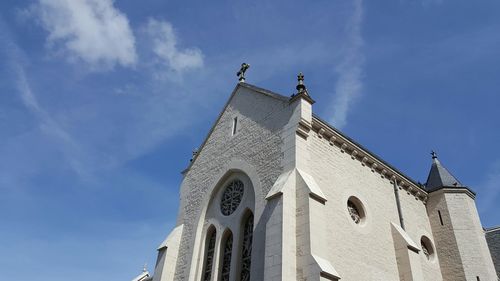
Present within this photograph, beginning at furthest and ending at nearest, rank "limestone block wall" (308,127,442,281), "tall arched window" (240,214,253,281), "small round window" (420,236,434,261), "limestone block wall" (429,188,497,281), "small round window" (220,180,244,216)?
"small round window" (420,236,434,261) → "limestone block wall" (429,188,497,281) → "small round window" (220,180,244,216) → "tall arched window" (240,214,253,281) → "limestone block wall" (308,127,442,281)

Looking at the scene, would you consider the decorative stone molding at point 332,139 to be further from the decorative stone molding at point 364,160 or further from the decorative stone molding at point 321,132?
the decorative stone molding at point 364,160

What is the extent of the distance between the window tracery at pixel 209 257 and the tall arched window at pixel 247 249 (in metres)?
1.77

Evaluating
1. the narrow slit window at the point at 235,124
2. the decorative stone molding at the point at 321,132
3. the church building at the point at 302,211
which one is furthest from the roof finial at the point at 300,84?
the narrow slit window at the point at 235,124

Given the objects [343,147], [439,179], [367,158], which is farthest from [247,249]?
[439,179]

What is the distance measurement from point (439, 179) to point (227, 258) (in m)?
12.5

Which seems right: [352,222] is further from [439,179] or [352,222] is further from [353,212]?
[439,179]

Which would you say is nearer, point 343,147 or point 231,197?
point 231,197

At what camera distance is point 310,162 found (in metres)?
14.4

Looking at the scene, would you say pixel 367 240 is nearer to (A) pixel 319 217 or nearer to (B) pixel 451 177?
(A) pixel 319 217

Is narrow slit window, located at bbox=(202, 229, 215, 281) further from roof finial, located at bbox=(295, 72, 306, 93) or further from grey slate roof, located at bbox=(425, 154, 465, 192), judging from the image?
grey slate roof, located at bbox=(425, 154, 465, 192)

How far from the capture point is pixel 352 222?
14.8 metres

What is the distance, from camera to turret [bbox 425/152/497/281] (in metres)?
18.1

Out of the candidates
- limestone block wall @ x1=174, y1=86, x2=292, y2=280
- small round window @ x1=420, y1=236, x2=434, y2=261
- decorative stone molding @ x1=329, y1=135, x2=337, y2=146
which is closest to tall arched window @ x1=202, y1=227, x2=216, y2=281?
limestone block wall @ x1=174, y1=86, x2=292, y2=280

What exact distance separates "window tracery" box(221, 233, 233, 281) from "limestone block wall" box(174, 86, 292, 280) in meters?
1.43
